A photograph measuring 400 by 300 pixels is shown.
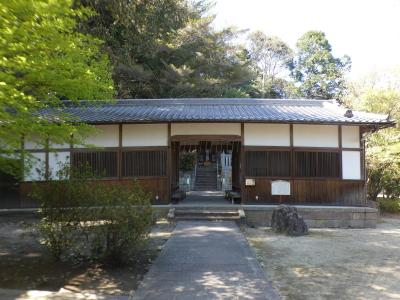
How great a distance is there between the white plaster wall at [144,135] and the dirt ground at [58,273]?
582 centimetres

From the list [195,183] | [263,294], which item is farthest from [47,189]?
[195,183]

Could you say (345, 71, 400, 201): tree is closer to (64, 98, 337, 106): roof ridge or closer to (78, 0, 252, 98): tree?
(64, 98, 337, 106): roof ridge

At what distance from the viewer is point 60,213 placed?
7.46 metres

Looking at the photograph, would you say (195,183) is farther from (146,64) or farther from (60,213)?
(60,213)

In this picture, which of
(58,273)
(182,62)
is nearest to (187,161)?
(182,62)

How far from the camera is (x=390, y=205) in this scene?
1900 centimetres

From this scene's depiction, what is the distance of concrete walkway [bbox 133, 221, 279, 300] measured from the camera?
584 centimetres

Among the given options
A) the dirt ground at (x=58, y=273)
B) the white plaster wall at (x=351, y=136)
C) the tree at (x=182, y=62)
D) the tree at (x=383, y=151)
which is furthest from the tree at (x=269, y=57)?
the dirt ground at (x=58, y=273)

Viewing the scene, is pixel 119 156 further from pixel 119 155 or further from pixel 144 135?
pixel 144 135

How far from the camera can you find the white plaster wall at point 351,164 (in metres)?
14.6

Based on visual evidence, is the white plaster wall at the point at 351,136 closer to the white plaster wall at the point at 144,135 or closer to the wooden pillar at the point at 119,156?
the white plaster wall at the point at 144,135

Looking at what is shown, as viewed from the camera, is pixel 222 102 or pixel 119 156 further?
pixel 222 102

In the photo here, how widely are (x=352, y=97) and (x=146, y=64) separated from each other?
14517 millimetres

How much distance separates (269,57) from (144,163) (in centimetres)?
4046
